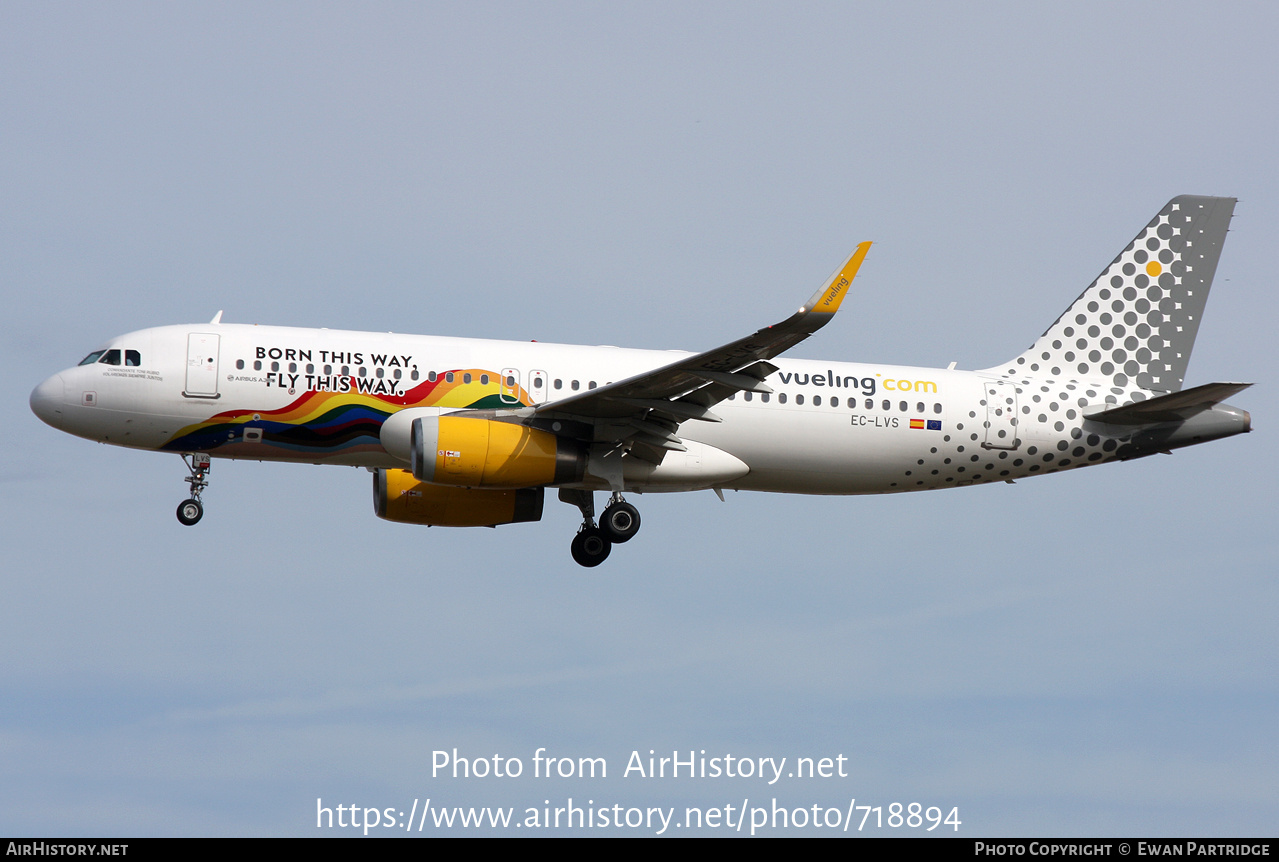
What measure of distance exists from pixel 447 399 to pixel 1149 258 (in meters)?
16.9

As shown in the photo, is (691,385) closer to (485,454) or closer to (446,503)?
(485,454)

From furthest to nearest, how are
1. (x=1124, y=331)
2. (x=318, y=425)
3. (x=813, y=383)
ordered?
(x=1124, y=331) < (x=813, y=383) < (x=318, y=425)

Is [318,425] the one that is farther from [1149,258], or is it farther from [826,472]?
[1149,258]

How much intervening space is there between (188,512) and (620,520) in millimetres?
8581

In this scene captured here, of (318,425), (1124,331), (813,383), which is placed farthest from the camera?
(1124,331)

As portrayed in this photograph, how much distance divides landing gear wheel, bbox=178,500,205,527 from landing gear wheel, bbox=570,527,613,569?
751 centimetres

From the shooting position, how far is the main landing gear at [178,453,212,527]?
2991 centimetres

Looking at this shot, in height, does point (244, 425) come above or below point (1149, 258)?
below

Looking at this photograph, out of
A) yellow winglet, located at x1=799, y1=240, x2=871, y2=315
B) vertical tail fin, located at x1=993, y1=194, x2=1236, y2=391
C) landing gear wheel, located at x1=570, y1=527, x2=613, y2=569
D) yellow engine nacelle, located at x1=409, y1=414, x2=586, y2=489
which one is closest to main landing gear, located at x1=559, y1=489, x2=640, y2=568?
landing gear wheel, located at x1=570, y1=527, x2=613, y2=569

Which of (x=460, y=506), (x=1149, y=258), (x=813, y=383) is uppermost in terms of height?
(x=1149, y=258)

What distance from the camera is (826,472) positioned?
101ft

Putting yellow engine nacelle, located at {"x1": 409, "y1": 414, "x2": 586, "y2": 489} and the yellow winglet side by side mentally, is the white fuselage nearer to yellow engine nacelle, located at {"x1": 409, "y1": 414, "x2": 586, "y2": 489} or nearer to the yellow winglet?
yellow engine nacelle, located at {"x1": 409, "y1": 414, "x2": 586, "y2": 489}

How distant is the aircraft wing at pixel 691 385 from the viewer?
81.6 feet

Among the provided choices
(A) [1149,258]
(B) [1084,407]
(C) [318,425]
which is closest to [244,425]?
(C) [318,425]
